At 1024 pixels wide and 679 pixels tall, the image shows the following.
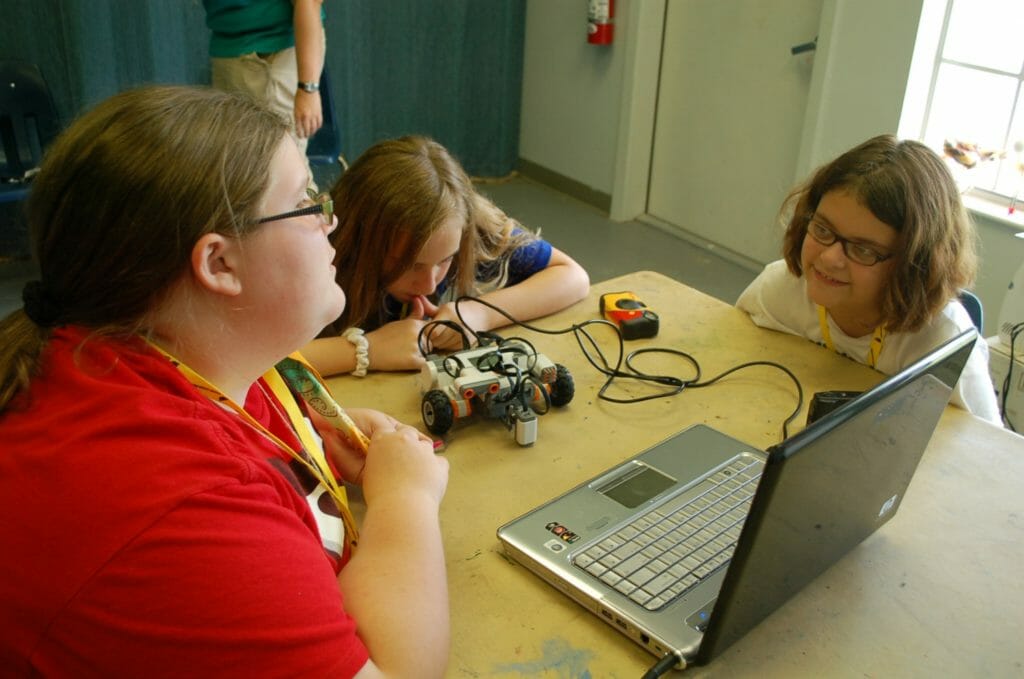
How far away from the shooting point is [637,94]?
3799mm

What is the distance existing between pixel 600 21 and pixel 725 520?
3186 millimetres

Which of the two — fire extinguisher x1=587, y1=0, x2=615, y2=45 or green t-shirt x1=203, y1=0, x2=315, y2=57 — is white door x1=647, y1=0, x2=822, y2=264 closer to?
fire extinguisher x1=587, y1=0, x2=615, y2=45

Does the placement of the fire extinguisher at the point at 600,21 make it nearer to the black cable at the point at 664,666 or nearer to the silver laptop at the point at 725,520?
the silver laptop at the point at 725,520

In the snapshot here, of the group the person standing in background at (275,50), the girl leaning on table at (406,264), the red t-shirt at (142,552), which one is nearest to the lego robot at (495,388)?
the girl leaning on table at (406,264)

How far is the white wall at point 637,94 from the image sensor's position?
8.89 ft

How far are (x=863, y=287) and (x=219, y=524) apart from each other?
3.67 feet

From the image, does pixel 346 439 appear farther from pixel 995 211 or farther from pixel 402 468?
pixel 995 211

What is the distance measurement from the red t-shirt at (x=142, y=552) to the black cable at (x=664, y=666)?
0.26m

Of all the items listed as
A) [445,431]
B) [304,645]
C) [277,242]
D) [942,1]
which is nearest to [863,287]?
[445,431]

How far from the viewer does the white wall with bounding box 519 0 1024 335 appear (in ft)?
8.89

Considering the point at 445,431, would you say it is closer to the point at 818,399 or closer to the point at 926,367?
the point at 818,399

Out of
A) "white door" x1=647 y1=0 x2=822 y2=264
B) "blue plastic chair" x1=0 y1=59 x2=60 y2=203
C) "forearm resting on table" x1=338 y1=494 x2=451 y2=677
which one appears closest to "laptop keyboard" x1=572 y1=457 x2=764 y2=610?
"forearm resting on table" x1=338 y1=494 x2=451 y2=677

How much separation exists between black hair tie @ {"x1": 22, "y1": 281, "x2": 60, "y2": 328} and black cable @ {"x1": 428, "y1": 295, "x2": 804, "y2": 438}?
0.68 metres

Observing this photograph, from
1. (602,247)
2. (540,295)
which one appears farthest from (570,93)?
(540,295)
